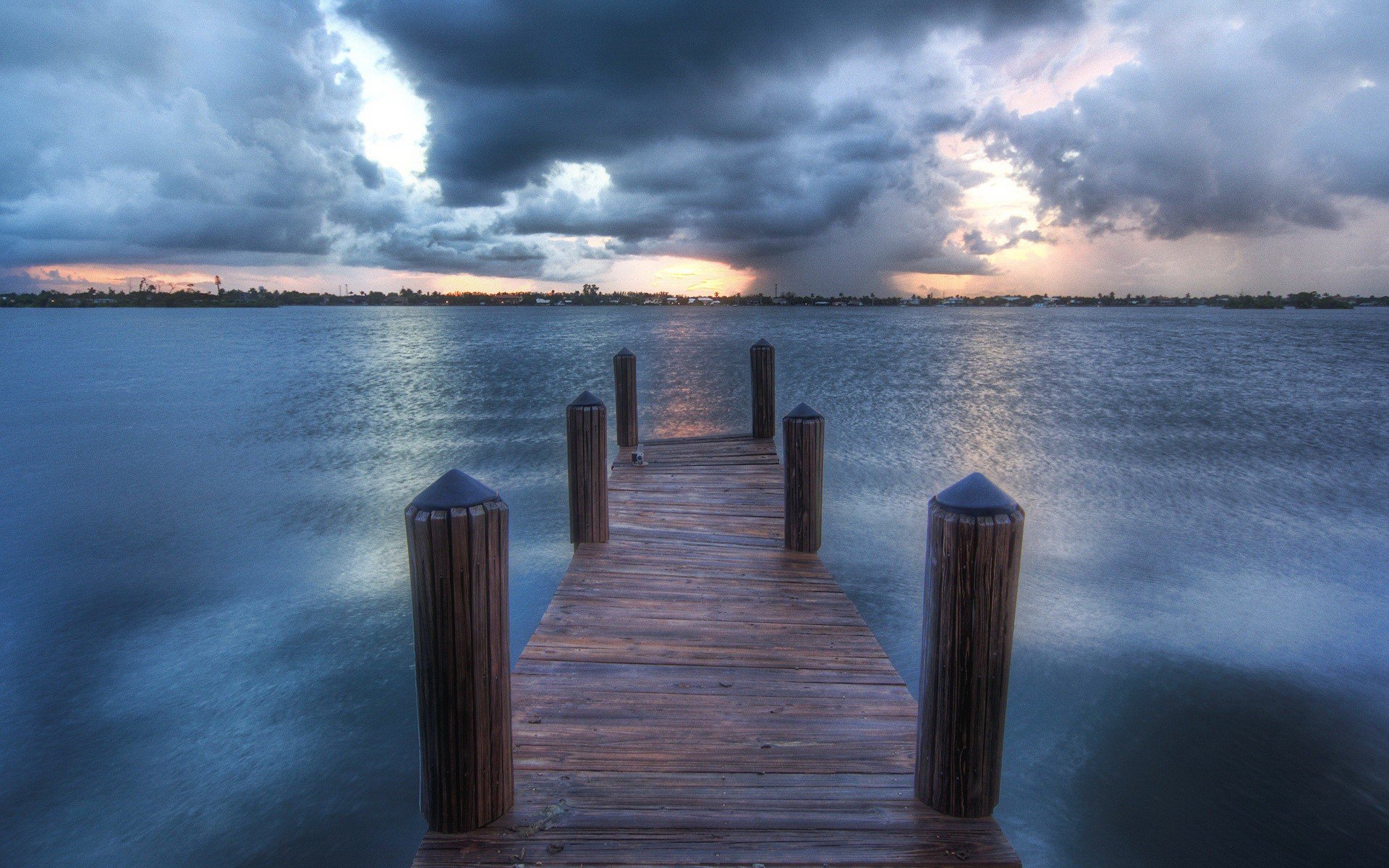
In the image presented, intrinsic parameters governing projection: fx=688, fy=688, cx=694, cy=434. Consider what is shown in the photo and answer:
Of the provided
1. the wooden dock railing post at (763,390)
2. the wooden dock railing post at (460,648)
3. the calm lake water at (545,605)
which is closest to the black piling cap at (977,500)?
the wooden dock railing post at (460,648)

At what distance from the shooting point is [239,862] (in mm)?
4824

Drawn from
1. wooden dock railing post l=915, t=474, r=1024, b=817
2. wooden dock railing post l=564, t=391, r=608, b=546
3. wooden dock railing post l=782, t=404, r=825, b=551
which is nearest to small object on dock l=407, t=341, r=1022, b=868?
wooden dock railing post l=915, t=474, r=1024, b=817

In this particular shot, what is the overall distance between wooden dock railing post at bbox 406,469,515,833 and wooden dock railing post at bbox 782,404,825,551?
3732mm

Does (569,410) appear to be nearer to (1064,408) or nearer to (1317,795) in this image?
(1317,795)

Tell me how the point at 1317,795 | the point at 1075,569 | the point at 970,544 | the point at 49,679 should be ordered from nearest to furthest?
the point at 970,544, the point at 1317,795, the point at 49,679, the point at 1075,569

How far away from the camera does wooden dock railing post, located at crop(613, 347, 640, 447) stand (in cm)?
1136

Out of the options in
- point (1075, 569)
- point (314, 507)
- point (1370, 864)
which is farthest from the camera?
point (314, 507)

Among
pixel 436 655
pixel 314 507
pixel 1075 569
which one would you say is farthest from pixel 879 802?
pixel 314 507

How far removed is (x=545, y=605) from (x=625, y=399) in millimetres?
4032

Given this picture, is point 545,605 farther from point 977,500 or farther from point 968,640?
point 977,500

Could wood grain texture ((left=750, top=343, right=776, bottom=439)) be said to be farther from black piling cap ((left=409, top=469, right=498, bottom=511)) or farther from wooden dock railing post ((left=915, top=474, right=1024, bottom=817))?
black piling cap ((left=409, top=469, right=498, bottom=511))

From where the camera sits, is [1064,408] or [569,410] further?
[1064,408]

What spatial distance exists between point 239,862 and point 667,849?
393cm

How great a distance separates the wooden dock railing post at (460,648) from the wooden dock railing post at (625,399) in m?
8.54
